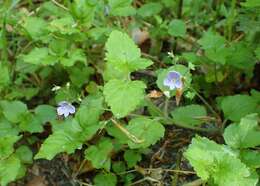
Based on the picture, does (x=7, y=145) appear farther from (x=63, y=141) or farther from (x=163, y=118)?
(x=163, y=118)

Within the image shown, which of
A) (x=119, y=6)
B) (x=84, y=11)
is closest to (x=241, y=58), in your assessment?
(x=119, y=6)

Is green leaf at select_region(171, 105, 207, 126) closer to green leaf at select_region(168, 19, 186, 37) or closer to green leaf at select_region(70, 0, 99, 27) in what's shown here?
green leaf at select_region(168, 19, 186, 37)

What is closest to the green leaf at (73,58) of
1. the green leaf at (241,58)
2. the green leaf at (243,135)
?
the green leaf at (241,58)

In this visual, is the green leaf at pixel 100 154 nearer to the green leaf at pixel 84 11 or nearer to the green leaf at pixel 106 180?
the green leaf at pixel 106 180

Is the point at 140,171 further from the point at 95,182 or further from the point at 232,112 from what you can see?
the point at 232,112

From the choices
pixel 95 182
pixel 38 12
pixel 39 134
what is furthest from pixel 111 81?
pixel 38 12

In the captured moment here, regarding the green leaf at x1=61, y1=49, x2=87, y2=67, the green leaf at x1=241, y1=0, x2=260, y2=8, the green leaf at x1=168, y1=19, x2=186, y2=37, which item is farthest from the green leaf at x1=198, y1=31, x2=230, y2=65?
the green leaf at x1=61, y1=49, x2=87, y2=67
